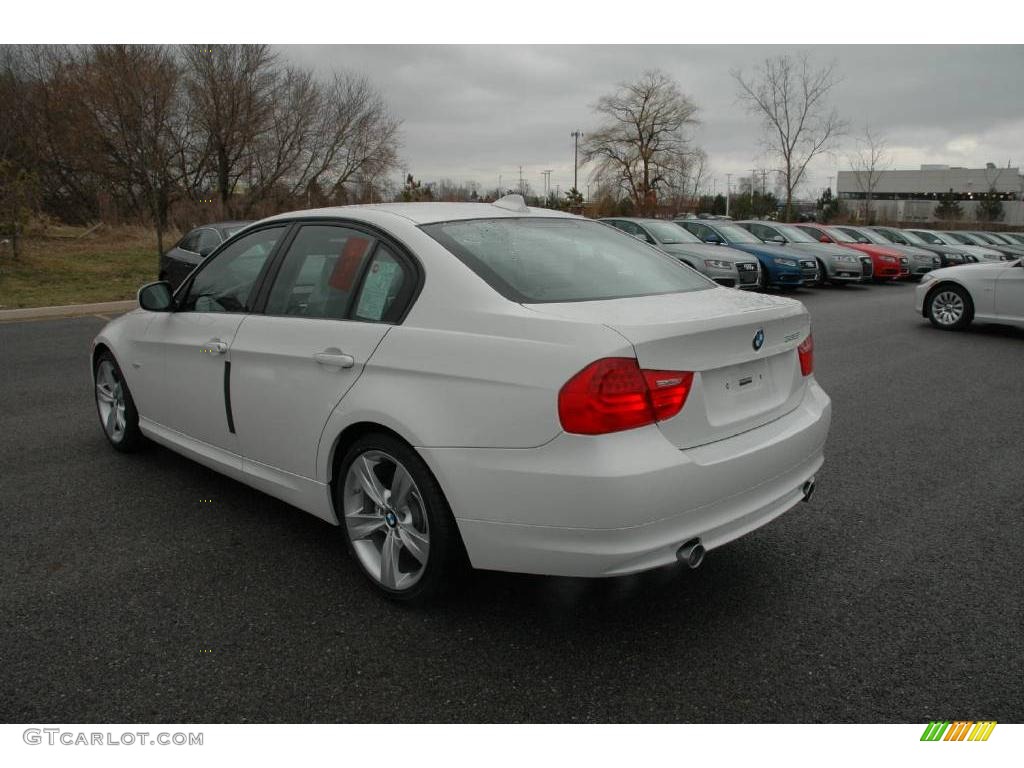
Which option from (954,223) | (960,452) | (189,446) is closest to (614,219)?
(960,452)

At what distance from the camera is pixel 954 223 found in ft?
192

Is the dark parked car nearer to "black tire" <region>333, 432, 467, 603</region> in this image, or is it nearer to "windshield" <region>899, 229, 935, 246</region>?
"black tire" <region>333, 432, 467, 603</region>

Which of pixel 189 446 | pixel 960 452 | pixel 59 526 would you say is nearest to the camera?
pixel 59 526

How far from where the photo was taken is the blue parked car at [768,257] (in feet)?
55.3

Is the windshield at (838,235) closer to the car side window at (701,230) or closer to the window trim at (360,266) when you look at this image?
the car side window at (701,230)

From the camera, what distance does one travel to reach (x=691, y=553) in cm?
277

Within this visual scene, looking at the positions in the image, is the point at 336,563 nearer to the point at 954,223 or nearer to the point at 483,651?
the point at 483,651

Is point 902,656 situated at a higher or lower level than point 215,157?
lower

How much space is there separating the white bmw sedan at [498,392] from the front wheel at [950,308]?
9575 mm

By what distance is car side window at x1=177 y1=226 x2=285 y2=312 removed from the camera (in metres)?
4.02

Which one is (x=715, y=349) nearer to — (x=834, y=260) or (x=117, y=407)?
(x=117, y=407)

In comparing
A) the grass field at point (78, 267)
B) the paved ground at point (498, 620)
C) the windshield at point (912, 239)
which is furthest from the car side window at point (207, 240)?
the windshield at point (912, 239)

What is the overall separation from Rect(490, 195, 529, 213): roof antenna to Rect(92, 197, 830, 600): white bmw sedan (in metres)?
0.02

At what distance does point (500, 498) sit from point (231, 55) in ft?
96.4
